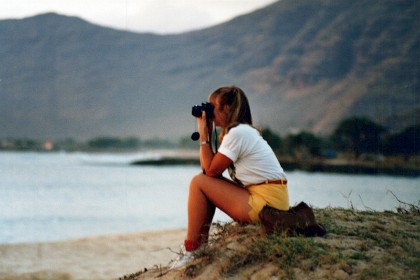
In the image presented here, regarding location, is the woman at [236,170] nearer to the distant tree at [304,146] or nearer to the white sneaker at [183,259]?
the white sneaker at [183,259]

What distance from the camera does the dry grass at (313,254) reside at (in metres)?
4.22

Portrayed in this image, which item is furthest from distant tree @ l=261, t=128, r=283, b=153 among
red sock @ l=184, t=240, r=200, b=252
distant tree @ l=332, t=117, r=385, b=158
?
red sock @ l=184, t=240, r=200, b=252

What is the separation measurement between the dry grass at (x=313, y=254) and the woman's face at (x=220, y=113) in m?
0.89

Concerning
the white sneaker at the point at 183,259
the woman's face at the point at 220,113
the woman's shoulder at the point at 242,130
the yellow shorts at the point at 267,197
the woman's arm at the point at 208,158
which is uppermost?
the woman's face at the point at 220,113

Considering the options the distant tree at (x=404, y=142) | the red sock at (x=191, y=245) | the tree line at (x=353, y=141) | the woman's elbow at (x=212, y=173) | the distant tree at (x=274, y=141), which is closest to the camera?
the woman's elbow at (x=212, y=173)

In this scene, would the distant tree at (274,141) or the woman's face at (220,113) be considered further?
the distant tree at (274,141)

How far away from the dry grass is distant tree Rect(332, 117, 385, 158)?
2129 inches

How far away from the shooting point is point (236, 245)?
476 centimetres

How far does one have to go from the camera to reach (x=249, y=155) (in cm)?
455

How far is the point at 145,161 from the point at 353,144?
47.5m

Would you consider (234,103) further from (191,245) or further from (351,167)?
(351,167)

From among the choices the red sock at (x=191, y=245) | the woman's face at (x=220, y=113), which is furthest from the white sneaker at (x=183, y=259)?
the woman's face at (x=220, y=113)

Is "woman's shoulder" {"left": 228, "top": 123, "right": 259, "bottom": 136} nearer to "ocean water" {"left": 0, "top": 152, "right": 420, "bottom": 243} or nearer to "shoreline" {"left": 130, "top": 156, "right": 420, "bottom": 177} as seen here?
"ocean water" {"left": 0, "top": 152, "right": 420, "bottom": 243}

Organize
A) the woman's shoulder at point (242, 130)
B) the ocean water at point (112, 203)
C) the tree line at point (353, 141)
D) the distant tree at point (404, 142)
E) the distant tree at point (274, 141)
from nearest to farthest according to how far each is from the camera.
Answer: the woman's shoulder at point (242, 130), the ocean water at point (112, 203), the distant tree at point (404, 142), the tree line at point (353, 141), the distant tree at point (274, 141)
